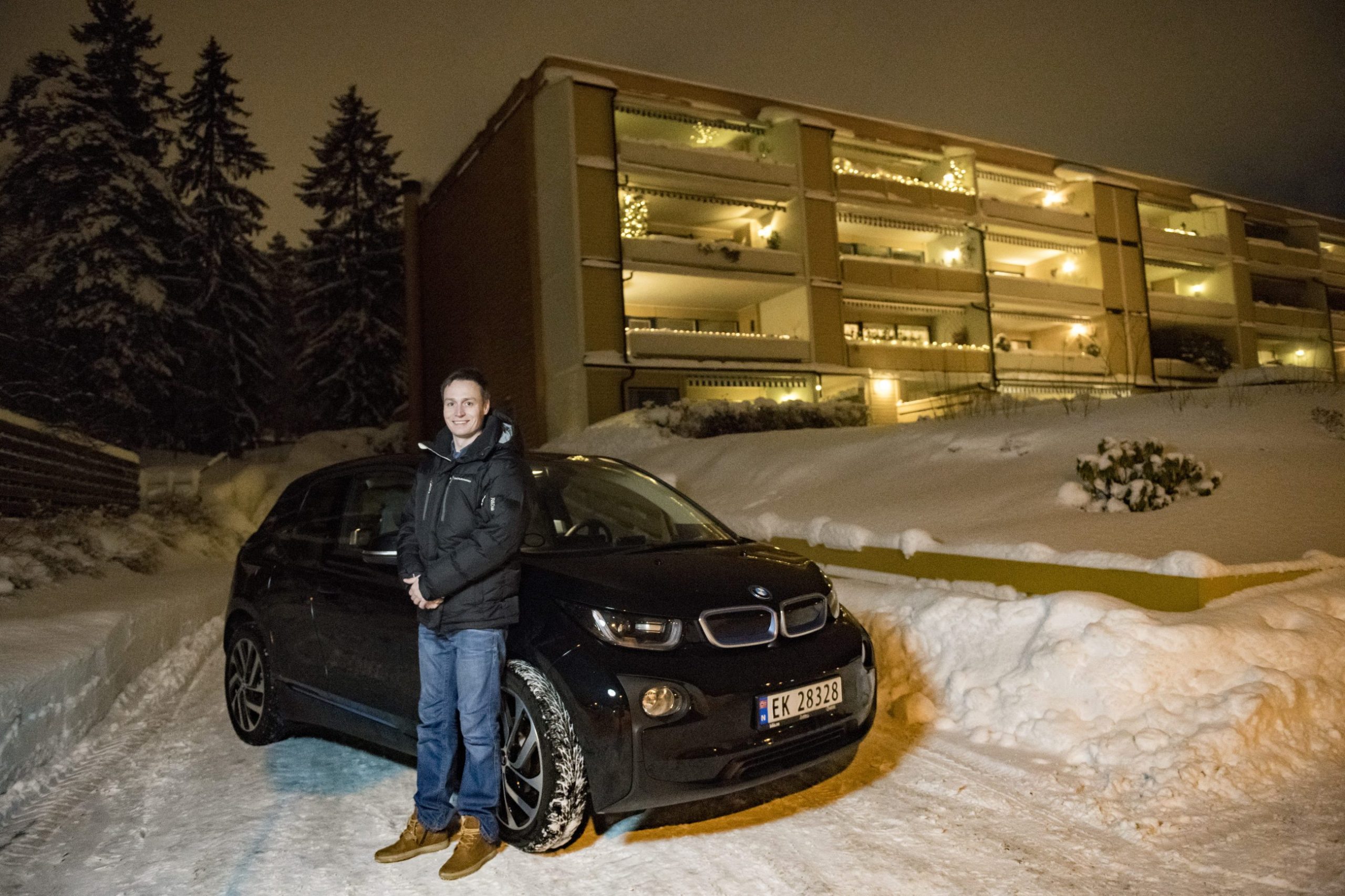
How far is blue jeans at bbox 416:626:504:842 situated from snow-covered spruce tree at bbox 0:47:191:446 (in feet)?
90.0

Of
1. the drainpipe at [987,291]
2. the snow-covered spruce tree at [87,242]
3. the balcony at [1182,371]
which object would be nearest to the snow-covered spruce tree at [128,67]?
the snow-covered spruce tree at [87,242]

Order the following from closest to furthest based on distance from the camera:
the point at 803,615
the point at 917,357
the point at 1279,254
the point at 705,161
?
the point at 803,615 → the point at 705,161 → the point at 917,357 → the point at 1279,254

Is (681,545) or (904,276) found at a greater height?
(904,276)

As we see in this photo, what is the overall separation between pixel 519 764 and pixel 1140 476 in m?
5.82

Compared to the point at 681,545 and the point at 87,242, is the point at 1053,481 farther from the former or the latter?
the point at 87,242

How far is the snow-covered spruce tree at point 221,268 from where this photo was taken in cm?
3203

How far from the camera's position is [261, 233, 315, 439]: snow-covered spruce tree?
152ft

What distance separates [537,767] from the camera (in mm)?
3395

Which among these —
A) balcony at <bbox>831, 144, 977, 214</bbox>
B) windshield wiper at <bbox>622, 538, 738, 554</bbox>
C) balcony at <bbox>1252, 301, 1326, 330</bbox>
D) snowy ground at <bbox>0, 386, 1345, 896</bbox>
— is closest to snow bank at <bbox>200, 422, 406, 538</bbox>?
snowy ground at <bbox>0, 386, 1345, 896</bbox>

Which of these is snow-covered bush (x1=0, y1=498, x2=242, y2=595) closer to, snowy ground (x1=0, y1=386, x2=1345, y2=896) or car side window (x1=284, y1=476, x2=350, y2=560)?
snowy ground (x1=0, y1=386, x2=1345, y2=896)

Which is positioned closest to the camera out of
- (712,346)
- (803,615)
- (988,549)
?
(803,615)

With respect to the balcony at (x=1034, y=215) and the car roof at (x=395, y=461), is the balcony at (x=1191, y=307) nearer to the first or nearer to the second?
the balcony at (x=1034, y=215)

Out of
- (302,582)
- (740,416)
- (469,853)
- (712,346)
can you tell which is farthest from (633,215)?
(469,853)

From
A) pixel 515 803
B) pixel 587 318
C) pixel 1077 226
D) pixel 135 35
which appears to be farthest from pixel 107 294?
pixel 1077 226
